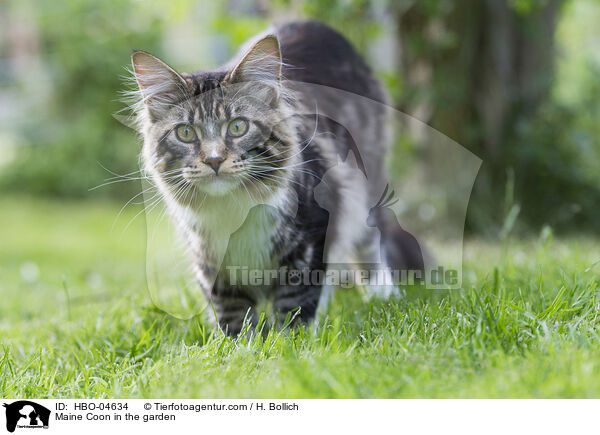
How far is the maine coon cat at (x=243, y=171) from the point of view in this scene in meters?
1.95

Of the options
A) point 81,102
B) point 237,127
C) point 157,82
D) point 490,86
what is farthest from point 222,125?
point 81,102

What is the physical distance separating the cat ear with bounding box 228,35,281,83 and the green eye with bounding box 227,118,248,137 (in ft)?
0.50

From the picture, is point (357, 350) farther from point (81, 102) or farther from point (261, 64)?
point (81, 102)

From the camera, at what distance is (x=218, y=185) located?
1936mm

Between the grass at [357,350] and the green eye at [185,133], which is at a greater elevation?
the green eye at [185,133]

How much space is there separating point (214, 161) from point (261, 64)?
1.30ft

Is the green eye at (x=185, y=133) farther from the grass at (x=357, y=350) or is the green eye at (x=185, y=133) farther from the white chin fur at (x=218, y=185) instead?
the grass at (x=357, y=350)

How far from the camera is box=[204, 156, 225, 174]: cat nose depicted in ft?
6.18

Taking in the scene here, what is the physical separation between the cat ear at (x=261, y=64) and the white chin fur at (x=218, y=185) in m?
0.37

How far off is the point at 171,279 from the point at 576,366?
2.00 m
